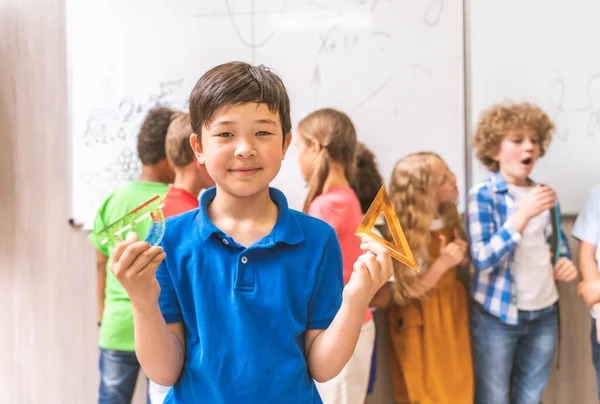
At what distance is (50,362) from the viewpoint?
2.54 metres

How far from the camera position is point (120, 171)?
2.38 m

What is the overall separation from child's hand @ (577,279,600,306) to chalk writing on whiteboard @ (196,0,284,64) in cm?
153

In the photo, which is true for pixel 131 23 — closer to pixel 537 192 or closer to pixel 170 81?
pixel 170 81

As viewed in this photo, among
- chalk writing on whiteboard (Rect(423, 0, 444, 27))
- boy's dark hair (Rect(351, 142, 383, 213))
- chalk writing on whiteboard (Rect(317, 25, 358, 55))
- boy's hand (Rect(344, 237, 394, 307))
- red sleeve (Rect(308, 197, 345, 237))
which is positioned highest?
chalk writing on whiteboard (Rect(423, 0, 444, 27))

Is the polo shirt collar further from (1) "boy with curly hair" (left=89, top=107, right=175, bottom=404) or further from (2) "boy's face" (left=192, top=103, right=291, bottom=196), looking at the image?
(1) "boy with curly hair" (left=89, top=107, right=175, bottom=404)

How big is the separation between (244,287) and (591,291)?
5.20 ft

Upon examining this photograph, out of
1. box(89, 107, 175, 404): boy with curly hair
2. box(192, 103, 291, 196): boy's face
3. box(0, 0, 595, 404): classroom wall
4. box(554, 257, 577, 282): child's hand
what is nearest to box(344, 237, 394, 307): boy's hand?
box(192, 103, 291, 196): boy's face

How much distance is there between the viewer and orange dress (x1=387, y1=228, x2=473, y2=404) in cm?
200

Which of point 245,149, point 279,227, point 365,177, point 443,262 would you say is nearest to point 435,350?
point 443,262

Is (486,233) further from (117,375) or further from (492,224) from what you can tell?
(117,375)

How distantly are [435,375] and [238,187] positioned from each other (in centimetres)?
139

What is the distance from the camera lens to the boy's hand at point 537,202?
184 cm

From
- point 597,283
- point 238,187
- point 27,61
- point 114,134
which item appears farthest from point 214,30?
point 597,283

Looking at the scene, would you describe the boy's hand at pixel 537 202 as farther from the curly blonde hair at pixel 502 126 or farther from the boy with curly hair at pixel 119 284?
the boy with curly hair at pixel 119 284
